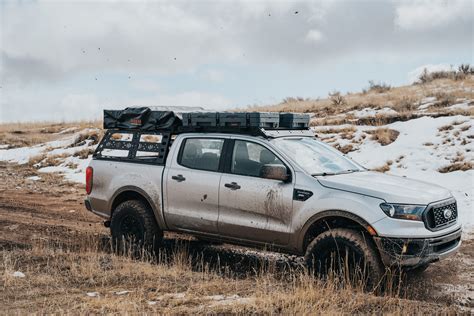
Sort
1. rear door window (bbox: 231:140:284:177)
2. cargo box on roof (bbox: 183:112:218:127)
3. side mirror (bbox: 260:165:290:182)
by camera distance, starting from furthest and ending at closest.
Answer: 1. cargo box on roof (bbox: 183:112:218:127)
2. rear door window (bbox: 231:140:284:177)
3. side mirror (bbox: 260:165:290:182)

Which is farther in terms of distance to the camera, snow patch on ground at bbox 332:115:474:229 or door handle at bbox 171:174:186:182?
snow patch on ground at bbox 332:115:474:229

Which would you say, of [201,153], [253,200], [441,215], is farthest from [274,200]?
[441,215]

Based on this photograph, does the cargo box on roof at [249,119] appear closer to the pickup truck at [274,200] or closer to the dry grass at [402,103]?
the pickup truck at [274,200]

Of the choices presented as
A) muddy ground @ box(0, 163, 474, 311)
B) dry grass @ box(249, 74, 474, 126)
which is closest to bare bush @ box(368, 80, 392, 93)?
dry grass @ box(249, 74, 474, 126)

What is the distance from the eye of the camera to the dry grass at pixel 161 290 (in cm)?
545

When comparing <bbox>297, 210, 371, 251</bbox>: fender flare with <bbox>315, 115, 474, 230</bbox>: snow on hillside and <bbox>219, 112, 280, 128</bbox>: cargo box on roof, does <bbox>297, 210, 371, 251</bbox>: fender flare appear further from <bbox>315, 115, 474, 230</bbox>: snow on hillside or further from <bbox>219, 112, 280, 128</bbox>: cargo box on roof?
<bbox>315, 115, 474, 230</bbox>: snow on hillside

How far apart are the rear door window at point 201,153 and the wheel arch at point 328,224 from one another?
1.54 m

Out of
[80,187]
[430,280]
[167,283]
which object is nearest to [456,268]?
[430,280]

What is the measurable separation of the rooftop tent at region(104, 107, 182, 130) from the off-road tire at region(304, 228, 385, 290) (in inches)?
113

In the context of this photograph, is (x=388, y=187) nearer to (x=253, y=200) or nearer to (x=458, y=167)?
(x=253, y=200)

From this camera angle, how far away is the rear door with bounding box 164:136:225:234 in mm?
7445

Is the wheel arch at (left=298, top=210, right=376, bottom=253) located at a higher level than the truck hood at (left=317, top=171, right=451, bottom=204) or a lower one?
lower

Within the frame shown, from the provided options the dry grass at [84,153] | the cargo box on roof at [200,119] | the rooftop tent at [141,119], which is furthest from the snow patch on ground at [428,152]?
the dry grass at [84,153]

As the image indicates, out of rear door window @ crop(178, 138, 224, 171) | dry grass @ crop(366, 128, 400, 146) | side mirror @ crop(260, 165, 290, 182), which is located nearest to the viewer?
side mirror @ crop(260, 165, 290, 182)
